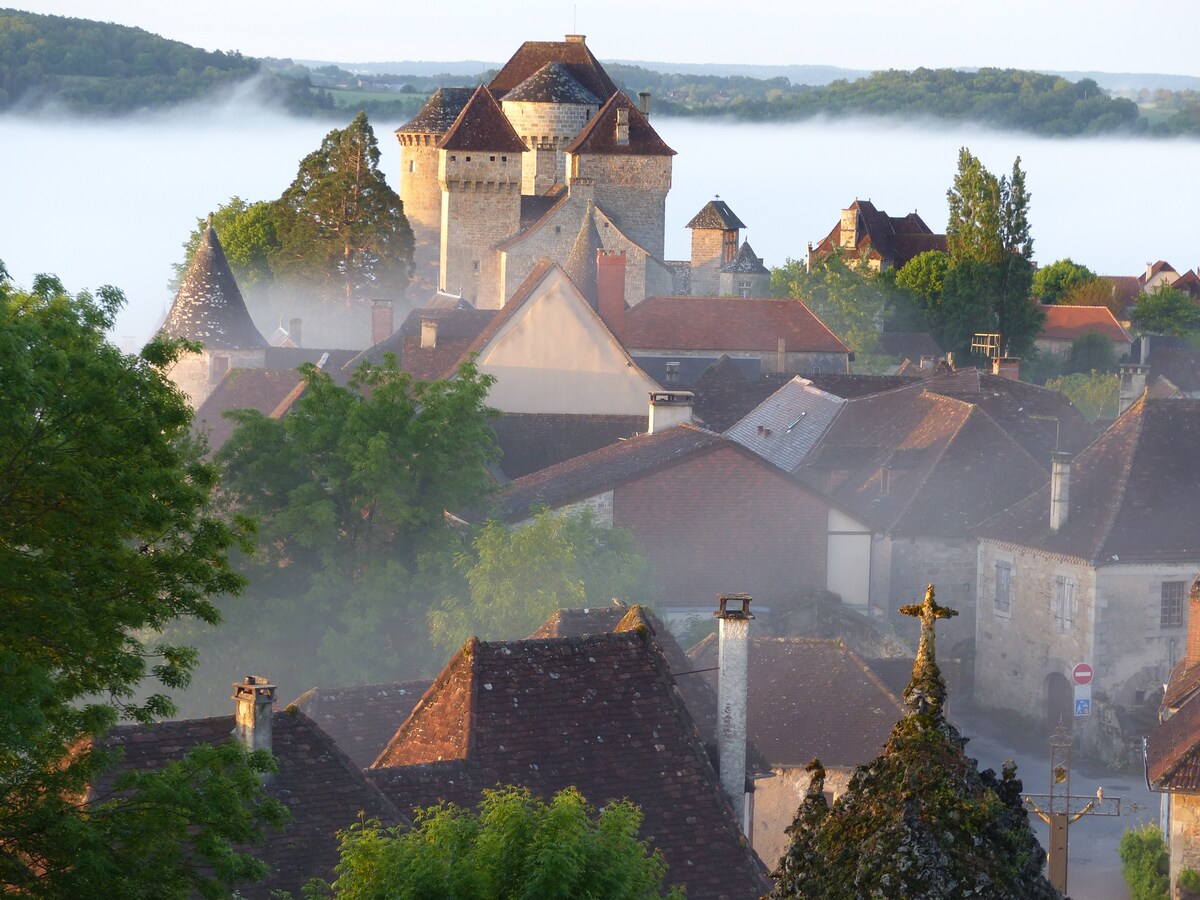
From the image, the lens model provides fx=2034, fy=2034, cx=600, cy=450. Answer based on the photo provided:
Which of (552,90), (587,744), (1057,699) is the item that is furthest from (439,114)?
(587,744)

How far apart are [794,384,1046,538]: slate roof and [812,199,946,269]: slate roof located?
229ft

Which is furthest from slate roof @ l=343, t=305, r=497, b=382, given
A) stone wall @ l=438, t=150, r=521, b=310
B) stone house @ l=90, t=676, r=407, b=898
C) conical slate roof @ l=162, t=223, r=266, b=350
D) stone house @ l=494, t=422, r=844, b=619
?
stone house @ l=90, t=676, r=407, b=898

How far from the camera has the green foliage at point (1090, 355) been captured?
106500 mm

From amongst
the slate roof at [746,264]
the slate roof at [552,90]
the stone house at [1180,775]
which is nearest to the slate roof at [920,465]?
the stone house at [1180,775]

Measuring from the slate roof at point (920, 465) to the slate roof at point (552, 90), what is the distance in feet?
163

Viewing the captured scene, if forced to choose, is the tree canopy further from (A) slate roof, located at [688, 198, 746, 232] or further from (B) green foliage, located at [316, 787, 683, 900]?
(A) slate roof, located at [688, 198, 746, 232]

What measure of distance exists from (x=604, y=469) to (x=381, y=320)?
34.3 metres

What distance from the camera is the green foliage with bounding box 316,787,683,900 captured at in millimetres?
11734

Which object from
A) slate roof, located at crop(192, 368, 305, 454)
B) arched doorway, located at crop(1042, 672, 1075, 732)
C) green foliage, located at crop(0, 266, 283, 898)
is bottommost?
arched doorway, located at crop(1042, 672, 1075, 732)

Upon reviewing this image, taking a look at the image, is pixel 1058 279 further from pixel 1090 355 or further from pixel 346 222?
pixel 346 222

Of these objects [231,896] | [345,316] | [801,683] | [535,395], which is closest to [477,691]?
[231,896]

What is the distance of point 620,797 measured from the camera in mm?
18141

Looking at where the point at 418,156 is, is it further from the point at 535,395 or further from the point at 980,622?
the point at 980,622

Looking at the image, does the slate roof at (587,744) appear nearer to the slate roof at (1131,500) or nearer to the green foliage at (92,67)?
the slate roof at (1131,500)
